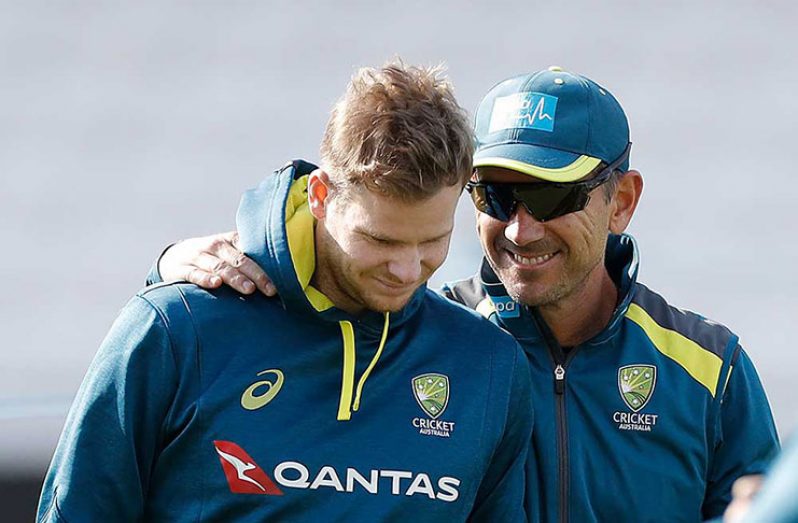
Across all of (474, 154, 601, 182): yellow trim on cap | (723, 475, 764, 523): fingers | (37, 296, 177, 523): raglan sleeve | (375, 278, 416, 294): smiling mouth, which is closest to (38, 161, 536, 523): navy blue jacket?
(37, 296, 177, 523): raglan sleeve

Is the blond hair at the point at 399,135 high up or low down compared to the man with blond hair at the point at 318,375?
up

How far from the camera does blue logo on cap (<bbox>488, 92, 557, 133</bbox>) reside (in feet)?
8.41

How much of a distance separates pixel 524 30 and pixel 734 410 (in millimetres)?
8492

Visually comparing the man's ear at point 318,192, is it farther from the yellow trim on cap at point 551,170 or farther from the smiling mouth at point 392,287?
the yellow trim on cap at point 551,170

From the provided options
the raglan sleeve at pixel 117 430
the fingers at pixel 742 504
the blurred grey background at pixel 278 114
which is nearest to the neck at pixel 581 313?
the fingers at pixel 742 504

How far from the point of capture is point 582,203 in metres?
2.56

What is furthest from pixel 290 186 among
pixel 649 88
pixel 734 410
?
pixel 649 88

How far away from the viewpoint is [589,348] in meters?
2.60

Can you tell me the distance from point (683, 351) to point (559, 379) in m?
0.27

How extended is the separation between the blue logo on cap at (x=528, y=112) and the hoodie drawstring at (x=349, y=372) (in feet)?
1.67

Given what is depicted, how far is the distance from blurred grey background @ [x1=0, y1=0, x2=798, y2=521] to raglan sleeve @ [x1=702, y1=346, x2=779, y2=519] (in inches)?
252

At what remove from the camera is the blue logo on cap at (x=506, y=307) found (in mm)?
2609

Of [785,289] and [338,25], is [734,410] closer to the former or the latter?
[785,289]

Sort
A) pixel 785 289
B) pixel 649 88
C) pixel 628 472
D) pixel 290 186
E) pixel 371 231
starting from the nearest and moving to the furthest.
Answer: pixel 371 231 < pixel 290 186 < pixel 628 472 < pixel 785 289 < pixel 649 88
